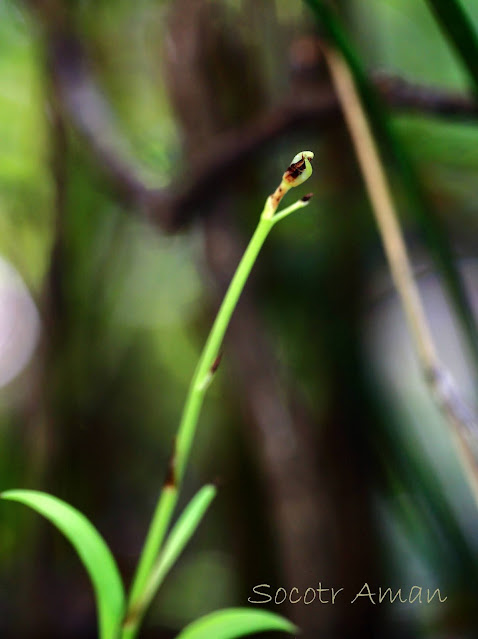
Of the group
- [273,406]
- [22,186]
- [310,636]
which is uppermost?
[22,186]

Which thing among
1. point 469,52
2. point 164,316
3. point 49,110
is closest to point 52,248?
point 49,110

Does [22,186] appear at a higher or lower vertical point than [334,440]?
higher

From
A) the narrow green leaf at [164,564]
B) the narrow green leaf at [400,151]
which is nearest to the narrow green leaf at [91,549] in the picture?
the narrow green leaf at [164,564]

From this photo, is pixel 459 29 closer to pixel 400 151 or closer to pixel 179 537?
pixel 400 151

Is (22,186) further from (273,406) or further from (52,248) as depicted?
(273,406)

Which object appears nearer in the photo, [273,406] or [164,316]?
[273,406]

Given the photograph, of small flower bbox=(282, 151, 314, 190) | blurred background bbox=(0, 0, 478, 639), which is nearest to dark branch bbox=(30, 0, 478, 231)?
blurred background bbox=(0, 0, 478, 639)

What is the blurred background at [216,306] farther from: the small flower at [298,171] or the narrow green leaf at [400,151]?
the small flower at [298,171]
